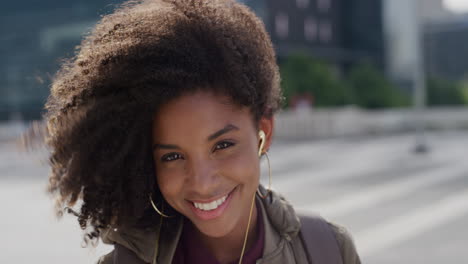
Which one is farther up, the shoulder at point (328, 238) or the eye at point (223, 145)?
the eye at point (223, 145)

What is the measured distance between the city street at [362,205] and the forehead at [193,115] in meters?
0.39

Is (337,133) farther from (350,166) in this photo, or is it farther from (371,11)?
(371,11)

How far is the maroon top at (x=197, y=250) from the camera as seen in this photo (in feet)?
5.12

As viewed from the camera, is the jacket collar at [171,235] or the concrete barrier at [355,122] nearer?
the jacket collar at [171,235]

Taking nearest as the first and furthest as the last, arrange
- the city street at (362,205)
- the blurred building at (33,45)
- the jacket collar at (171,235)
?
the jacket collar at (171,235) → the city street at (362,205) → the blurred building at (33,45)

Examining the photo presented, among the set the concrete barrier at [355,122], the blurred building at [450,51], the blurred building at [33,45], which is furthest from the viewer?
the blurred building at [450,51]

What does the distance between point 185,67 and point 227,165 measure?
0.28m

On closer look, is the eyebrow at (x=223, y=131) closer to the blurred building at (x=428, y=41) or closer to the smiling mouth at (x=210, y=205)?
the smiling mouth at (x=210, y=205)

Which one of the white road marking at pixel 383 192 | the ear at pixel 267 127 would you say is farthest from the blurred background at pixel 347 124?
the ear at pixel 267 127

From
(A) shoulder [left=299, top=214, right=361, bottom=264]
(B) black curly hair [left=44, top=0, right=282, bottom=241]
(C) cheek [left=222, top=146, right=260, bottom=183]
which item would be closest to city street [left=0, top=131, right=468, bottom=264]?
(B) black curly hair [left=44, top=0, right=282, bottom=241]

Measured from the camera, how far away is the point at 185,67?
142 centimetres

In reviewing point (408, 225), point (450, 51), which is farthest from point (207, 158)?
point (450, 51)

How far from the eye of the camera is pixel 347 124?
876 inches

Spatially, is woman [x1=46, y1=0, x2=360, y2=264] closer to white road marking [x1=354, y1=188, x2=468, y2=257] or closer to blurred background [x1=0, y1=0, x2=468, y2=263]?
blurred background [x1=0, y1=0, x2=468, y2=263]
